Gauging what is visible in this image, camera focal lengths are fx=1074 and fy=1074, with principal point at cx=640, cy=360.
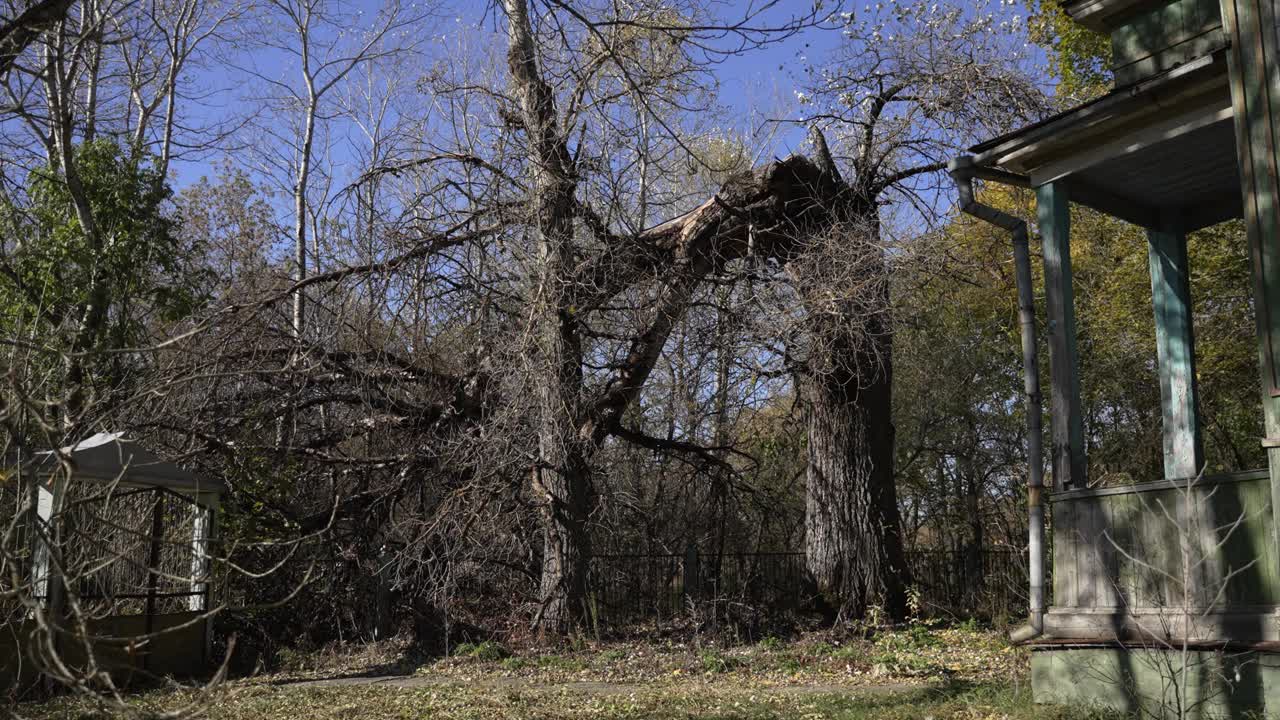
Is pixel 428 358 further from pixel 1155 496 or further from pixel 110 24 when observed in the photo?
pixel 110 24

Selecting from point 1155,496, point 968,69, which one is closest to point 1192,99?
point 1155,496

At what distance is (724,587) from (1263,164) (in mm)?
9170

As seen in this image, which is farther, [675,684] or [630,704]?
[675,684]

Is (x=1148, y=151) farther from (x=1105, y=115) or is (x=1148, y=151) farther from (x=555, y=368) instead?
(x=555, y=368)

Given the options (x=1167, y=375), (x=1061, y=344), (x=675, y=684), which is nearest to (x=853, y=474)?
(x=675, y=684)

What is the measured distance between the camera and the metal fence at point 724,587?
13.4 m

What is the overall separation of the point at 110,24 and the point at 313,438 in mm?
9724

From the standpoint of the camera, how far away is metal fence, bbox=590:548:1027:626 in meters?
13.4

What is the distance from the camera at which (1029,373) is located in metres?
7.93

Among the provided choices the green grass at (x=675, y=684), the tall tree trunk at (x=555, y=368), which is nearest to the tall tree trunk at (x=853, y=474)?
the green grass at (x=675, y=684)

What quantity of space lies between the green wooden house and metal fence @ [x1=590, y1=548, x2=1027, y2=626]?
5.67 metres

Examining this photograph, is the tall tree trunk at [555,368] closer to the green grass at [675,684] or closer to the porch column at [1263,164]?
the green grass at [675,684]

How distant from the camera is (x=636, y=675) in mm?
10078

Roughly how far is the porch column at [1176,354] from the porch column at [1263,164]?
173 cm
